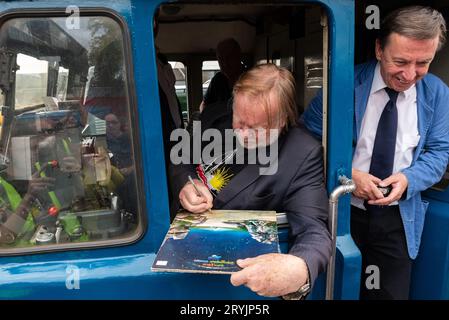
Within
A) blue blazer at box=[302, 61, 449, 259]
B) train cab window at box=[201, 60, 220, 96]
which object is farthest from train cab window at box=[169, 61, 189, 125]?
blue blazer at box=[302, 61, 449, 259]

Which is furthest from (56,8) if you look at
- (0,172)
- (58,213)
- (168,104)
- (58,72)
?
(168,104)

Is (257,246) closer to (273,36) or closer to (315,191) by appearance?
(315,191)

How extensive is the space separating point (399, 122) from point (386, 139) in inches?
3.7

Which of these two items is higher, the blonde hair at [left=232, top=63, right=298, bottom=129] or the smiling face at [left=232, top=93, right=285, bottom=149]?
the blonde hair at [left=232, top=63, right=298, bottom=129]

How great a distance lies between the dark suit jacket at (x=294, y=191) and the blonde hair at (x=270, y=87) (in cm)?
13

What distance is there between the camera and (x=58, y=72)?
1316 mm

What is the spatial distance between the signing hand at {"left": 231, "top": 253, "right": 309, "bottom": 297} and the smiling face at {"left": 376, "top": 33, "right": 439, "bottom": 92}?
856mm

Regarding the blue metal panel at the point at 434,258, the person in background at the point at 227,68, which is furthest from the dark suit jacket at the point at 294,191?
the person in background at the point at 227,68

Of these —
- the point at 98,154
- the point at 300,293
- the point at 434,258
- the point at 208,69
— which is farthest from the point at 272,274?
the point at 208,69

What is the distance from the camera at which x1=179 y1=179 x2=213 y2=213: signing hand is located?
4.93 ft

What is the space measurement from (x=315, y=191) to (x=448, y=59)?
118cm

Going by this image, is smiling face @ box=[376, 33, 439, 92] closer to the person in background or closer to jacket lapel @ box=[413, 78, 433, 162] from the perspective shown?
jacket lapel @ box=[413, 78, 433, 162]

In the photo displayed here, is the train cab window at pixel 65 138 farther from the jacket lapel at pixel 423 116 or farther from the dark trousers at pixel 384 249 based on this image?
the jacket lapel at pixel 423 116

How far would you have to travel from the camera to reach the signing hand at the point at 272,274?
1.17m
